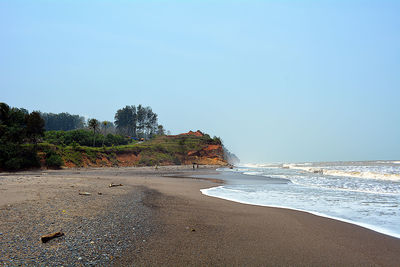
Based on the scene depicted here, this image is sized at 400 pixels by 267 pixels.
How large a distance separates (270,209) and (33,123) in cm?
3791

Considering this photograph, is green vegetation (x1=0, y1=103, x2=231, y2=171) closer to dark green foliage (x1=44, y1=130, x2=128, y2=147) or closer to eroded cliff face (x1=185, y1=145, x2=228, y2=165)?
dark green foliage (x1=44, y1=130, x2=128, y2=147)

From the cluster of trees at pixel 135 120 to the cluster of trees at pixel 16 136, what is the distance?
74146mm

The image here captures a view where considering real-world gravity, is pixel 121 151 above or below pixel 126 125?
below

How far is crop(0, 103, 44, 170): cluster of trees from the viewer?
98.0ft

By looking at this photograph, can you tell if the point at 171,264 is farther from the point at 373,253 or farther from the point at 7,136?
the point at 7,136

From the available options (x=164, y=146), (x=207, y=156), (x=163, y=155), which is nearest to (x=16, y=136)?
(x=163, y=155)

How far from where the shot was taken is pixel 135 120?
109 m

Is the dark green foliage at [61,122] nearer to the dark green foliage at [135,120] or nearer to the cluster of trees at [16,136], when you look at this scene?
the dark green foliage at [135,120]

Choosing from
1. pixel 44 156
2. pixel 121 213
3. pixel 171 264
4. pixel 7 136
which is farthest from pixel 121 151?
pixel 171 264

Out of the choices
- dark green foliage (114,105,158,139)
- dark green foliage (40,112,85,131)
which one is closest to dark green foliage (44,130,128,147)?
dark green foliage (114,105,158,139)

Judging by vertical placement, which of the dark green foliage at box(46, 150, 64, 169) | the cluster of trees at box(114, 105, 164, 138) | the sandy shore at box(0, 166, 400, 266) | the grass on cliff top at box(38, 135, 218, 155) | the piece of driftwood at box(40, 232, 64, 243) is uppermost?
the cluster of trees at box(114, 105, 164, 138)

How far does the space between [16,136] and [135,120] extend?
7737cm

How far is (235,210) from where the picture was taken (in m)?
7.97

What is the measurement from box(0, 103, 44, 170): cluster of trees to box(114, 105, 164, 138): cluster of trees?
7415 cm
